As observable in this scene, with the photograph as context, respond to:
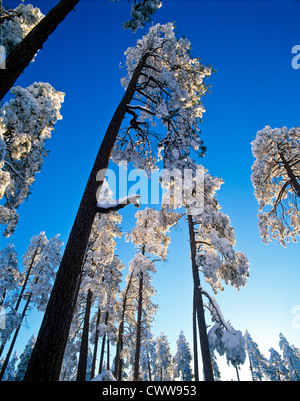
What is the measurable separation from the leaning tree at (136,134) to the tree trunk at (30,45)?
2.11 meters

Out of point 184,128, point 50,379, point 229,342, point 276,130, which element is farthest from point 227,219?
point 50,379

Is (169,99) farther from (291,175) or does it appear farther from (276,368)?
(276,368)

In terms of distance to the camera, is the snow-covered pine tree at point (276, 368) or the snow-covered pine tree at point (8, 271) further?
the snow-covered pine tree at point (276, 368)

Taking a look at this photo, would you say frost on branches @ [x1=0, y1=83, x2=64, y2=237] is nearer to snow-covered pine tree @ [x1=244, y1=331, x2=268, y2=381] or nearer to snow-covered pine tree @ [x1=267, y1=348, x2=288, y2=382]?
snow-covered pine tree @ [x1=244, y1=331, x2=268, y2=381]

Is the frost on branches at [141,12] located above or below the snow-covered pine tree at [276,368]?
below

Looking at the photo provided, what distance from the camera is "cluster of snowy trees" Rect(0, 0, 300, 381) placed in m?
4.11

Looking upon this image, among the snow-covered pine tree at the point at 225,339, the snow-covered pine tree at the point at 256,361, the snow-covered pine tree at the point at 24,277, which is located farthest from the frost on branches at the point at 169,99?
the snow-covered pine tree at the point at 256,361

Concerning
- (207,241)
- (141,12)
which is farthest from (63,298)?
(207,241)

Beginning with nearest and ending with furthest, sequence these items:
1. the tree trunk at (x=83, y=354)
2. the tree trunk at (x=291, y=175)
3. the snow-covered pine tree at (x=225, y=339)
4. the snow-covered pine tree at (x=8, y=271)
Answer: the snow-covered pine tree at (x=225, y=339) < the tree trunk at (x=83, y=354) < the tree trunk at (x=291, y=175) < the snow-covered pine tree at (x=8, y=271)

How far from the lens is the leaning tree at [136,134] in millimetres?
3086

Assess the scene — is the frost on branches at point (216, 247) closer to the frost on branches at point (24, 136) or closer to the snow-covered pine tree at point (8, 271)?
the frost on branches at point (24, 136)

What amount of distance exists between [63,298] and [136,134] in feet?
19.0

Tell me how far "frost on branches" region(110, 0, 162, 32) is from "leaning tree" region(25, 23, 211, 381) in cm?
129

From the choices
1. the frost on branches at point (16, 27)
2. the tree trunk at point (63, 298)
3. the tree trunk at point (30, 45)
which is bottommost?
the tree trunk at point (63, 298)
